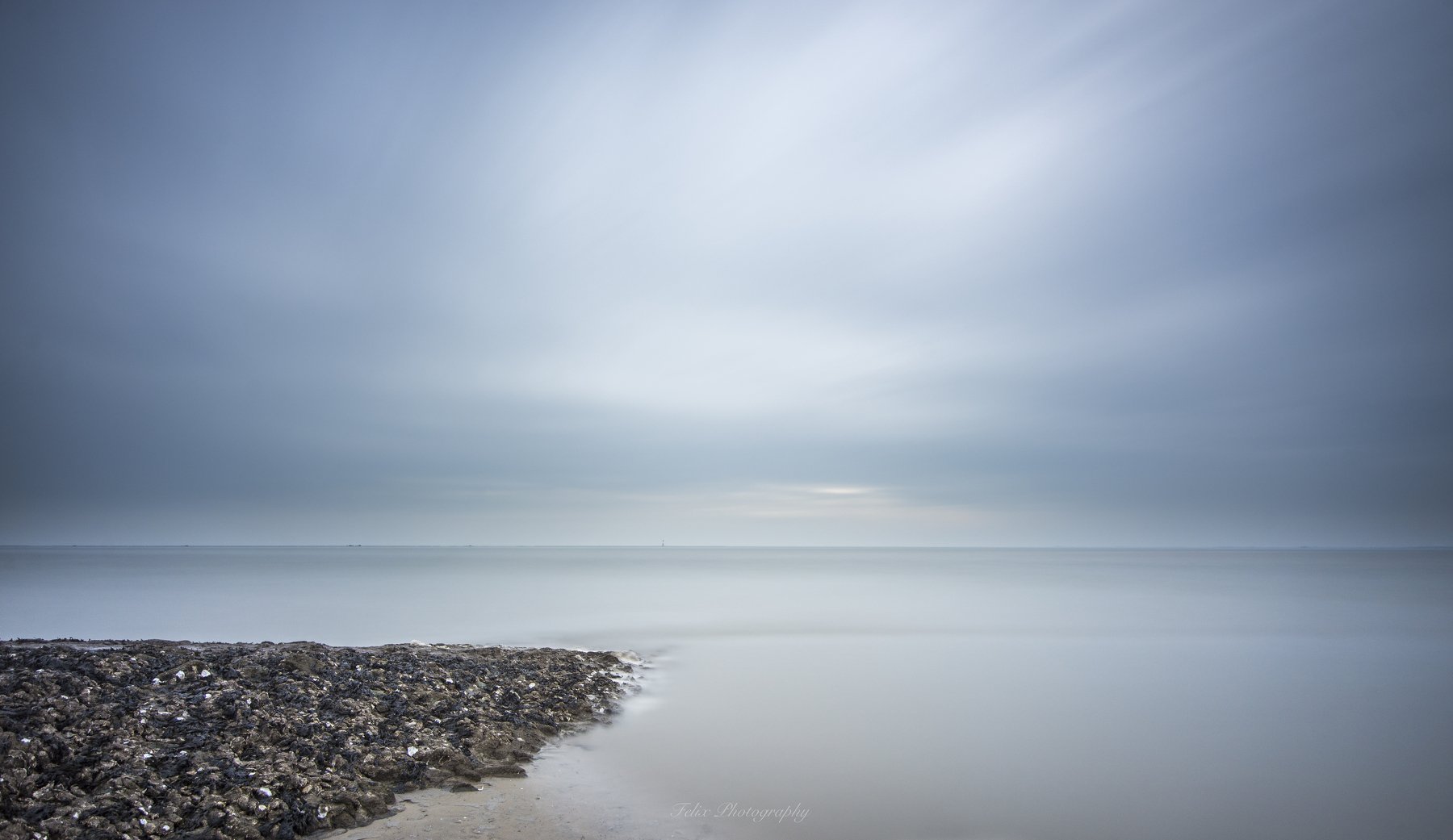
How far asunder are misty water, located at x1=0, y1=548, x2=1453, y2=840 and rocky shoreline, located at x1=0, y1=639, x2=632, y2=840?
5.05 ft

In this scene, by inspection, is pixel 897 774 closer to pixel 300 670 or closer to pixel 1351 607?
pixel 300 670

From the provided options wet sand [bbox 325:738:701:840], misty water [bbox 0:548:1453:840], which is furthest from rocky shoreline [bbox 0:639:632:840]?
misty water [bbox 0:548:1453:840]

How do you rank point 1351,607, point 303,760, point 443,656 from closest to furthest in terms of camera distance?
1. point 303,760
2. point 443,656
3. point 1351,607

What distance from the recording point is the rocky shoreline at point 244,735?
7.43m

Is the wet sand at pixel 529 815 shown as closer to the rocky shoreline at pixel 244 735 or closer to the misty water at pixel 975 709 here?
the misty water at pixel 975 709

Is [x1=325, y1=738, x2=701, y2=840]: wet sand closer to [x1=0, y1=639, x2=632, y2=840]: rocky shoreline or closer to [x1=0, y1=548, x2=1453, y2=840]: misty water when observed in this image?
[x1=0, y1=548, x2=1453, y2=840]: misty water

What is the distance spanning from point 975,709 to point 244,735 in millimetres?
13170

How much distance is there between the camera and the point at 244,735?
Result: 30.6 ft

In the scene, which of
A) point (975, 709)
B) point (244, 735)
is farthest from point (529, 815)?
point (975, 709)

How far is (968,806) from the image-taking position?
981cm

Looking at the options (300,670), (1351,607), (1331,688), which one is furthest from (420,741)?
(1351,607)

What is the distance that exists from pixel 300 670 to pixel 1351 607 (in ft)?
170

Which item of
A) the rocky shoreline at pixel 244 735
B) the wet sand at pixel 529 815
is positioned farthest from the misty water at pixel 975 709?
the rocky shoreline at pixel 244 735

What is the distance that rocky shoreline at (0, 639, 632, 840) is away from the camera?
7430 millimetres
